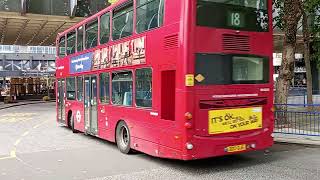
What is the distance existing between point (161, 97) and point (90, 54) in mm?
5003

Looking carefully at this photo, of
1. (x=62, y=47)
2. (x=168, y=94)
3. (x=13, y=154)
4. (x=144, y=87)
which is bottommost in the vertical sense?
(x=13, y=154)

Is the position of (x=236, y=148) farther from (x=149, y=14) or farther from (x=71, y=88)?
(x=71, y=88)

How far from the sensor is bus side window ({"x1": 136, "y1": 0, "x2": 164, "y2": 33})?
30.3 feet

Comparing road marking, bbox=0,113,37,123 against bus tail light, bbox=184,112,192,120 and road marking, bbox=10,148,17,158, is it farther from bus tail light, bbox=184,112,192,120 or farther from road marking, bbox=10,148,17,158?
bus tail light, bbox=184,112,192,120

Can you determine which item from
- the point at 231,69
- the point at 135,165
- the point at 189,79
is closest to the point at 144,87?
the point at 135,165

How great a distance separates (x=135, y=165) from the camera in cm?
949

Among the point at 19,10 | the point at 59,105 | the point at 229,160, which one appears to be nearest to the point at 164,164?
the point at 229,160

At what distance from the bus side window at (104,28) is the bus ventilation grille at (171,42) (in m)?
3.39

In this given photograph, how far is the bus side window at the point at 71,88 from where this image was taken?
15.6m

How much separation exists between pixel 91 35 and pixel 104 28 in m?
1.29

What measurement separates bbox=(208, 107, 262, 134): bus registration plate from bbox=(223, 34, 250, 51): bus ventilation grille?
1217 millimetres

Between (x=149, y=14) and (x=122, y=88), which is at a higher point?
(x=149, y=14)

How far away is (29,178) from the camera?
8.45m

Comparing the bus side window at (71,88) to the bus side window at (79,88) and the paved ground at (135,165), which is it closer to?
the bus side window at (79,88)
